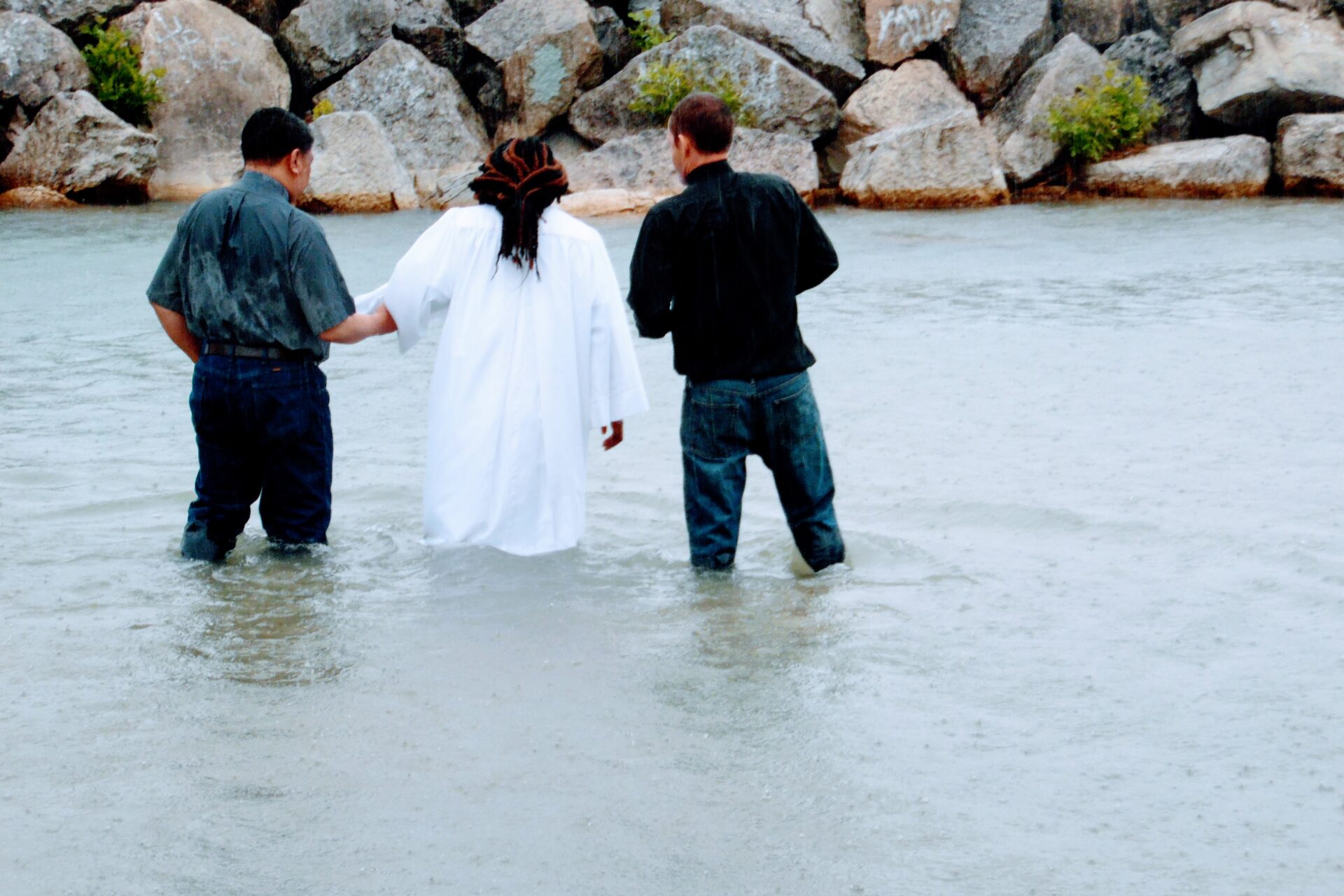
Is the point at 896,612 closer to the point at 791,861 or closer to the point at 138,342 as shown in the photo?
the point at 791,861

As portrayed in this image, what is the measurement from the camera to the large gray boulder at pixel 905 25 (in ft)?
61.5

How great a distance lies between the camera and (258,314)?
162 inches

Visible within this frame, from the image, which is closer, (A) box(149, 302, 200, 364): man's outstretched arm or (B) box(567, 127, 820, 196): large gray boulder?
(A) box(149, 302, 200, 364): man's outstretched arm

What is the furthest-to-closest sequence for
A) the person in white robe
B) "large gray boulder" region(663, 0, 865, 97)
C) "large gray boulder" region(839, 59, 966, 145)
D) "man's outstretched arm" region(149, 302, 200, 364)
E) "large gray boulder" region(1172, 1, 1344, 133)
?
"large gray boulder" region(663, 0, 865, 97) → "large gray boulder" region(839, 59, 966, 145) → "large gray boulder" region(1172, 1, 1344, 133) → the person in white robe → "man's outstretched arm" region(149, 302, 200, 364)

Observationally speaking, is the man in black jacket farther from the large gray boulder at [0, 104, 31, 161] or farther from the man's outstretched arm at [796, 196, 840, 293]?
the large gray boulder at [0, 104, 31, 161]

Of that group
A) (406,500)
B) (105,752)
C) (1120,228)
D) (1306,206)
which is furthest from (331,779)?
(1306,206)

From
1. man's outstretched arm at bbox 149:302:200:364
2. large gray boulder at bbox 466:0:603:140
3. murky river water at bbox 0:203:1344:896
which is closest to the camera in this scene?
murky river water at bbox 0:203:1344:896

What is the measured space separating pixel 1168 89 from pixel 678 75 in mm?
6075

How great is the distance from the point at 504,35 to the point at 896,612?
16.5 metres

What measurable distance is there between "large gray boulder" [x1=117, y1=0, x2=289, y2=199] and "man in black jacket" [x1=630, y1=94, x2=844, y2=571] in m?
14.8

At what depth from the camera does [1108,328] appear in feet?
29.2

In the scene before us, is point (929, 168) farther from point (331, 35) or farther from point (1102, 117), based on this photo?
point (331, 35)

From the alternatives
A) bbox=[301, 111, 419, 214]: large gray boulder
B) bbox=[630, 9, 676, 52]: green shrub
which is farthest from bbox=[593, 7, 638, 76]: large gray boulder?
bbox=[301, 111, 419, 214]: large gray boulder

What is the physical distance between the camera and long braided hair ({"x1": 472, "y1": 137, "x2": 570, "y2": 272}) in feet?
14.2
